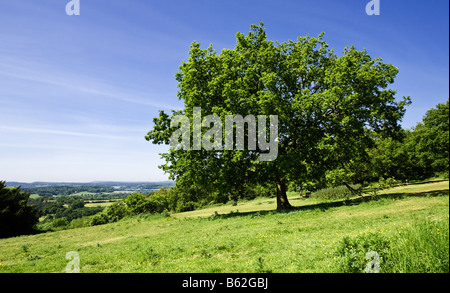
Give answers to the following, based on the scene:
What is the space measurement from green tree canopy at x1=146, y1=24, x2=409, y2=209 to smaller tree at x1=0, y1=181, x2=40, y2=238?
98.3 feet

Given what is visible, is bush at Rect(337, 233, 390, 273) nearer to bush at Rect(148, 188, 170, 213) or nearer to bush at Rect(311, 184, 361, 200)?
bush at Rect(311, 184, 361, 200)

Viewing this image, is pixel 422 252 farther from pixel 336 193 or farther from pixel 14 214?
pixel 14 214

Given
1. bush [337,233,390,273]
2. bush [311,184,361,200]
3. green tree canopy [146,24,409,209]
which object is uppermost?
green tree canopy [146,24,409,209]

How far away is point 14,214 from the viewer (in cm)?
3791

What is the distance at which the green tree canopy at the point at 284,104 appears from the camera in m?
21.9

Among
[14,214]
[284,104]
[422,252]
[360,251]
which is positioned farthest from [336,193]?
[14,214]

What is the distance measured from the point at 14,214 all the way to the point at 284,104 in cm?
4536

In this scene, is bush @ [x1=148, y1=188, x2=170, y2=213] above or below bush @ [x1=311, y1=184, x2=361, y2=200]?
below

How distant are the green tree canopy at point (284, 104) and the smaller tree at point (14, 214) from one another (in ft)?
98.3

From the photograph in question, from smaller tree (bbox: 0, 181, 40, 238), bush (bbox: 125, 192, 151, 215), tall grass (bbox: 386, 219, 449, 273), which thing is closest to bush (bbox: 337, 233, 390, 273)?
tall grass (bbox: 386, 219, 449, 273)

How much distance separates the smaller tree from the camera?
36625 millimetres
